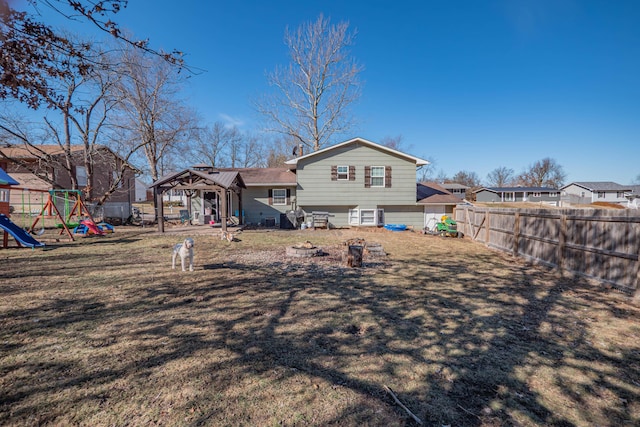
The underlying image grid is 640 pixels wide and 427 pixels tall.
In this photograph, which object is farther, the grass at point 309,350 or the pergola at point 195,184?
the pergola at point 195,184

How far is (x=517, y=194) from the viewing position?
171 ft

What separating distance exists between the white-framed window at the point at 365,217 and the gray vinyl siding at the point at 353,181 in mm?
476

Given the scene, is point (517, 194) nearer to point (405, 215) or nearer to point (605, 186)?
point (605, 186)

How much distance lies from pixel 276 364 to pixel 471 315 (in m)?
3.32

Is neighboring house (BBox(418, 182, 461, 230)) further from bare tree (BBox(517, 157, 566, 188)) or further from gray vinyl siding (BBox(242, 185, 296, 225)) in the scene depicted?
bare tree (BBox(517, 157, 566, 188))

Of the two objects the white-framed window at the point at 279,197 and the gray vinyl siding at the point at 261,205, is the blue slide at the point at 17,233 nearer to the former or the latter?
the gray vinyl siding at the point at 261,205

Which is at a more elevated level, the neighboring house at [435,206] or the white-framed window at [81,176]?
the white-framed window at [81,176]

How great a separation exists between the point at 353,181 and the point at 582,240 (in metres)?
11.8

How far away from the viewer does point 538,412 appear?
2408 millimetres

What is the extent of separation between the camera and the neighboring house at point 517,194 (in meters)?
49.9

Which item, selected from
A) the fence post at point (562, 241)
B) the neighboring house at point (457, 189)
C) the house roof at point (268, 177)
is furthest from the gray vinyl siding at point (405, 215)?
the neighboring house at point (457, 189)

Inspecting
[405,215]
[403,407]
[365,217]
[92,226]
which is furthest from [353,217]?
[403,407]

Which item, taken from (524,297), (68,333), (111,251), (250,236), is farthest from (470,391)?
(250,236)

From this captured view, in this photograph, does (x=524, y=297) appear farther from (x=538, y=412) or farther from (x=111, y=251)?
(x=111, y=251)
